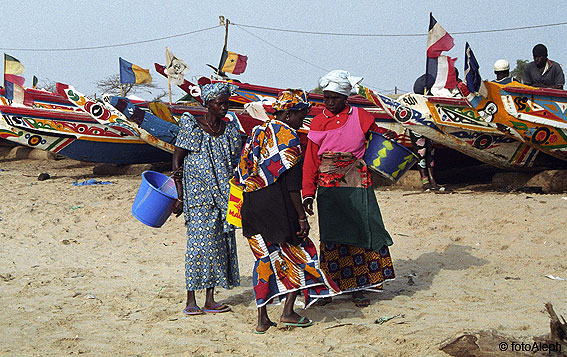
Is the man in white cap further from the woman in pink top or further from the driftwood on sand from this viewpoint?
the driftwood on sand

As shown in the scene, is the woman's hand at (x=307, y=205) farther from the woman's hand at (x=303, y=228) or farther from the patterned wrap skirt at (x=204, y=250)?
the patterned wrap skirt at (x=204, y=250)

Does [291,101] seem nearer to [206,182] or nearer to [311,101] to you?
[206,182]

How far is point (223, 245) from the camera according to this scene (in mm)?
4227

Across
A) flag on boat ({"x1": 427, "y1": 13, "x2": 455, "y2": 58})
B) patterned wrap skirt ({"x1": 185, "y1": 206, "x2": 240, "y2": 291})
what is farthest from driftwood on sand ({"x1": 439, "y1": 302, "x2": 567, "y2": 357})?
flag on boat ({"x1": 427, "y1": 13, "x2": 455, "y2": 58})

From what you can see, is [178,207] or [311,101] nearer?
[178,207]

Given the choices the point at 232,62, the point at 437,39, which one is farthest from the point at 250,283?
the point at 232,62

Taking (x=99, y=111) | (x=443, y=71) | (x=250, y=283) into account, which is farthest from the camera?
(x=99, y=111)

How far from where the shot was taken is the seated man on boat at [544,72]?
8.30 m

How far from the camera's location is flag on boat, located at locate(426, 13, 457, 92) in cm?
753

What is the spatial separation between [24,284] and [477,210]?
197 inches

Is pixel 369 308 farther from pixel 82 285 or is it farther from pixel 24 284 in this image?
pixel 24 284

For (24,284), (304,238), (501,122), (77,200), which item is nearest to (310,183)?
(304,238)

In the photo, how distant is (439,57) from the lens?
7676 mm

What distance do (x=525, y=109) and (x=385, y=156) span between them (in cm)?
454
